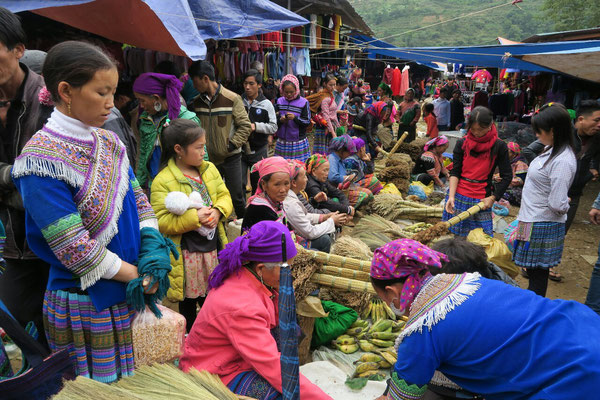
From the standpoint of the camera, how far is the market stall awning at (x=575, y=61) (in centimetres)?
570

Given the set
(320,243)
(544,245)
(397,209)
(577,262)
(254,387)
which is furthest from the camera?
(397,209)

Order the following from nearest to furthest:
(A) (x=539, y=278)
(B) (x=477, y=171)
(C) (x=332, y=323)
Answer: (C) (x=332, y=323) → (A) (x=539, y=278) → (B) (x=477, y=171)

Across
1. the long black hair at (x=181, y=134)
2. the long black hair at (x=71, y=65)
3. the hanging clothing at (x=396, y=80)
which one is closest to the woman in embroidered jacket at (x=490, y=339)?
the long black hair at (x=71, y=65)

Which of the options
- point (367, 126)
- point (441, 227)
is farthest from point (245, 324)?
point (367, 126)

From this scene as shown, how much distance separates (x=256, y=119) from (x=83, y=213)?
13.6 feet

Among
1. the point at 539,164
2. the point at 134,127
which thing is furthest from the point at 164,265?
the point at 539,164

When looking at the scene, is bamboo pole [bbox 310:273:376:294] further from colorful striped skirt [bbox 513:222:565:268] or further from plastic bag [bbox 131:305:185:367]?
colorful striped skirt [bbox 513:222:565:268]

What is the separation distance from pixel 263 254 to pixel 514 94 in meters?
14.4

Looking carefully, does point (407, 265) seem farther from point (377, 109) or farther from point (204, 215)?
point (377, 109)

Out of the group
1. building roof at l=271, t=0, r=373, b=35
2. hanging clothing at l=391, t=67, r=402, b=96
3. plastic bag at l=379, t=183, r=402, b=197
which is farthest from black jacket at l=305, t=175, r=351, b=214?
hanging clothing at l=391, t=67, r=402, b=96

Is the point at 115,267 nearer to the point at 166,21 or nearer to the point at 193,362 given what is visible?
the point at 193,362

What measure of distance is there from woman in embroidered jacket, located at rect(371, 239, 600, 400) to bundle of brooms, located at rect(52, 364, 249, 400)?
Result: 773mm

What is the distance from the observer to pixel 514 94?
13.8 metres

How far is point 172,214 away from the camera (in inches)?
111
